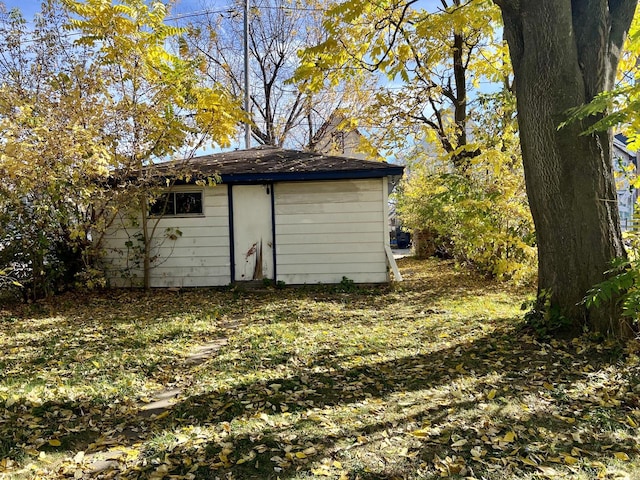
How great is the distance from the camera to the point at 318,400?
10.7 feet

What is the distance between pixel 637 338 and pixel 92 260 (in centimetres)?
874

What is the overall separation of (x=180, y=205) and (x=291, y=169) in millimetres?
2535

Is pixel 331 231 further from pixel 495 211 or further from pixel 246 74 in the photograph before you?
pixel 246 74

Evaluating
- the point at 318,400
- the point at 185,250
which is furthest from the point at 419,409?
the point at 185,250

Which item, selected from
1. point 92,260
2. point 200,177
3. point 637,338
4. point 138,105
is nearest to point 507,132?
point 637,338

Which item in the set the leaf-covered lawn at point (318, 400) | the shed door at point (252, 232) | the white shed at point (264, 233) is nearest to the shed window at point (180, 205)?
the white shed at point (264, 233)

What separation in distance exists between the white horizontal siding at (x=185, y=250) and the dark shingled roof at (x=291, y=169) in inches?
20.1

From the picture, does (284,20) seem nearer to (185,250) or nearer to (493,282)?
(185,250)

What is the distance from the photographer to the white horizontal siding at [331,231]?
8547 mm

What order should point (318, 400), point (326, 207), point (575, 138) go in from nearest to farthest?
point (318, 400), point (575, 138), point (326, 207)

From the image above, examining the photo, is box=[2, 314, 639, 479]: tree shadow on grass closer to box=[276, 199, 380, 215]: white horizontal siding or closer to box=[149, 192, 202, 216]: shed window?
box=[276, 199, 380, 215]: white horizontal siding

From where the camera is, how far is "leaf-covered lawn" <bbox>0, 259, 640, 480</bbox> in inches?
94.5

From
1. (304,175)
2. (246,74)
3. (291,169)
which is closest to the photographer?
(304,175)

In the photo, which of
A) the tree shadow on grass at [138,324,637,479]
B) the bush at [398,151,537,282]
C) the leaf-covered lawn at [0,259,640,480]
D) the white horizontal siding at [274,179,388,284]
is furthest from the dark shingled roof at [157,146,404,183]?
the tree shadow on grass at [138,324,637,479]
